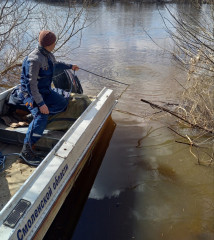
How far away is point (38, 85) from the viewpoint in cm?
363

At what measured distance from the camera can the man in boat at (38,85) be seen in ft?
10.9

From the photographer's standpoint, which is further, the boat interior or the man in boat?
the man in boat

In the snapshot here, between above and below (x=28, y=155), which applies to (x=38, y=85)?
above

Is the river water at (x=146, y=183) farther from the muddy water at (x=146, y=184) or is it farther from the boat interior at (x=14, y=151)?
the boat interior at (x=14, y=151)

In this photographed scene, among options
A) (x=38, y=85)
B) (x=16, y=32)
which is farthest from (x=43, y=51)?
(x=16, y=32)

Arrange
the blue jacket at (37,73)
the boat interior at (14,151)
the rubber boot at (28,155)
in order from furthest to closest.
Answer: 1. the rubber boot at (28,155)
2. the blue jacket at (37,73)
3. the boat interior at (14,151)

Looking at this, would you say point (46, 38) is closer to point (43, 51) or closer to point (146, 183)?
point (43, 51)

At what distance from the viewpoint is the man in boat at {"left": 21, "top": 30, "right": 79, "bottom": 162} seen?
3.32 metres

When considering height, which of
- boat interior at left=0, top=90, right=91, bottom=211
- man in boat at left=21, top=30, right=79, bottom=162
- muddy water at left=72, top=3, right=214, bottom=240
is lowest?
muddy water at left=72, top=3, right=214, bottom=240

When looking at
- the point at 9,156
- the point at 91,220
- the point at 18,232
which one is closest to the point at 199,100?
the point at 91,220

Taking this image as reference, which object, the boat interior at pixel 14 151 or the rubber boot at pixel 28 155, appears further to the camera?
the rubber boot at pixel 28 155

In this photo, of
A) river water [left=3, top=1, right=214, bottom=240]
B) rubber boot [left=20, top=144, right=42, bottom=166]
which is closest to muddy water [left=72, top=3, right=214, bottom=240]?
river water [left=3, top=1, right=214, bottom=240]

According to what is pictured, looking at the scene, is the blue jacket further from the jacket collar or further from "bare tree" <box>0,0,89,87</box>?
"bare tree" <box>0,0,89,87</box>

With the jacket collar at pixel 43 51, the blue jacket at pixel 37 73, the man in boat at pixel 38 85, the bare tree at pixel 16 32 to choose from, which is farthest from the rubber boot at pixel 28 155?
the bare tree at pixel 16 32
